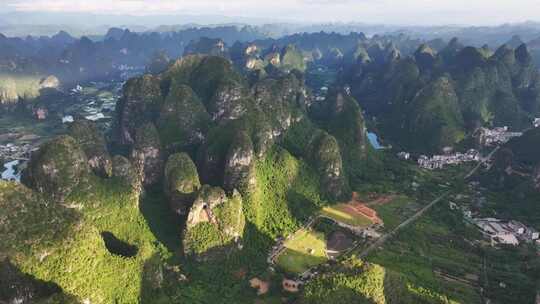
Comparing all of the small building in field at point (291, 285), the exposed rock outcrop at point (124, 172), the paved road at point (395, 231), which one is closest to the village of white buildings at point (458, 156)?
the paved road at point (395, 231)

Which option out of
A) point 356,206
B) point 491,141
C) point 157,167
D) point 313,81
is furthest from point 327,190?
point 313,81

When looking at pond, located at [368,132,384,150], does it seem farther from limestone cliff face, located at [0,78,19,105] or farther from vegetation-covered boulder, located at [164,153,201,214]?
limestone cliff face, located at [0,78,19,105]

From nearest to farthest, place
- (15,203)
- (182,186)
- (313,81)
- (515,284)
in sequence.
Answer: (15,203) < (515,284) < (182,186) < (313,81)

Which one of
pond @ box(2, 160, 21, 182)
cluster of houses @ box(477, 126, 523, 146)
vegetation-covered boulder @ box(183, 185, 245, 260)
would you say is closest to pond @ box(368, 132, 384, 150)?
cluster of houses @ box(477, 126, 523, 146)

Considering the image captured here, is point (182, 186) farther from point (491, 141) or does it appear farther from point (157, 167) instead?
point (491, 141)

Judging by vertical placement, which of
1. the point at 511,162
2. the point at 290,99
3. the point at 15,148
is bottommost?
the point at 15,148
